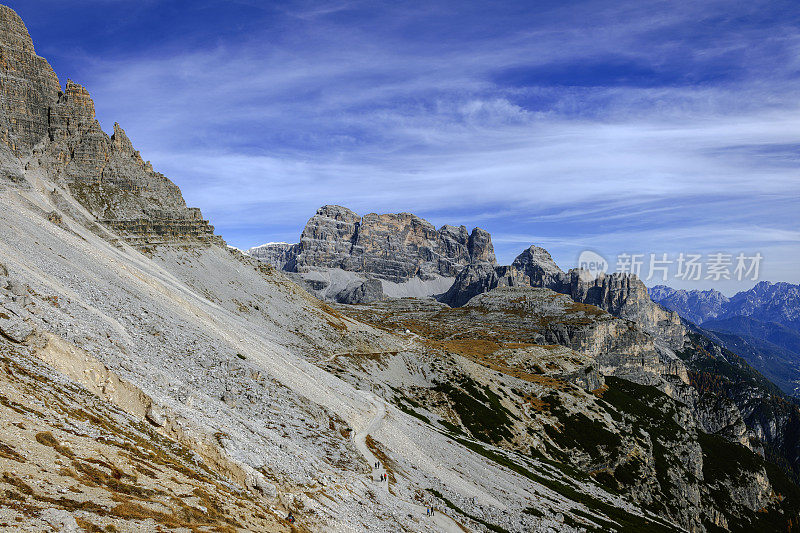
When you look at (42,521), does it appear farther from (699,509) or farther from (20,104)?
(699,509)

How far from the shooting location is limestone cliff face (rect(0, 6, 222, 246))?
126m

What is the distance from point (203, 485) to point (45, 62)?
166 meters

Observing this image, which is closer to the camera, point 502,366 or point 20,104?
point 20,104

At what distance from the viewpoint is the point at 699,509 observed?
140000mm

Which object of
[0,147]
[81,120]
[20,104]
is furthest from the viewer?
[81,120]

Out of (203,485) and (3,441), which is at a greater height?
(3,441)

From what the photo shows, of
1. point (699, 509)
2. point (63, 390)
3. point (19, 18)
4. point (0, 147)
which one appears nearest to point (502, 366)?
point (699, 509)

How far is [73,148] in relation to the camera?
133875mm

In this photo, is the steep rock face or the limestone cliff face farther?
the limestone cliff face

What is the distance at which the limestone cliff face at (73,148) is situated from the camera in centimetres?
12612

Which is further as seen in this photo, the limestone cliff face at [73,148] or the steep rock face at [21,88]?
the limestone cliff face at [73,148]

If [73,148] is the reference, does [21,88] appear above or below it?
above

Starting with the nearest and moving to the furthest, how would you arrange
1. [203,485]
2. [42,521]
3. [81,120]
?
[42,521] → [203,485] → [81,120]

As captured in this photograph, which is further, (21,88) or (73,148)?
(73,148)
